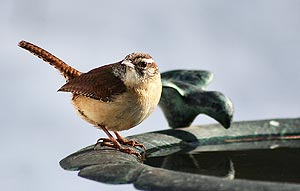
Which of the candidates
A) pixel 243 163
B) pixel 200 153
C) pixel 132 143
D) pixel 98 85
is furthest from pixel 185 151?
pixel 98 85

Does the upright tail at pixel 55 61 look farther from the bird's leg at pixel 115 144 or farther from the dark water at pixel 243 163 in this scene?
the dark water at pixel 243 163

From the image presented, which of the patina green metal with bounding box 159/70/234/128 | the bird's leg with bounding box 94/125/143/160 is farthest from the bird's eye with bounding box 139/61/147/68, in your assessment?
the patina green metal with bounding box 159/70/234/128

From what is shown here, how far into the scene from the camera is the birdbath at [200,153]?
2.88 meters

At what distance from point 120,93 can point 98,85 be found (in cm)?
14

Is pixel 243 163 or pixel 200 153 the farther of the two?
pixel 200 153

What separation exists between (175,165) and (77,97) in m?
→ 0.70

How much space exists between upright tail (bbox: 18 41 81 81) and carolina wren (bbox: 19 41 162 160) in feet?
0.71

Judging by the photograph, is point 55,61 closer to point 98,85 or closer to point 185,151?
point 98,85

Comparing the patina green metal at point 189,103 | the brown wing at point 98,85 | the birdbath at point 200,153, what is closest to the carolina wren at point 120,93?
the brown wing at point 98,85

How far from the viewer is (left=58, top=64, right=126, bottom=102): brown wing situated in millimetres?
3777

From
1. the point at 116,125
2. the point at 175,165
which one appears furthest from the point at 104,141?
the point at 175,165

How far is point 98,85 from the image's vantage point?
3859mm

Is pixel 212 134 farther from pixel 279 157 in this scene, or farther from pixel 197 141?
pixel 279 157

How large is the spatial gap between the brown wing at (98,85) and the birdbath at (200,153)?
26 centimetres
